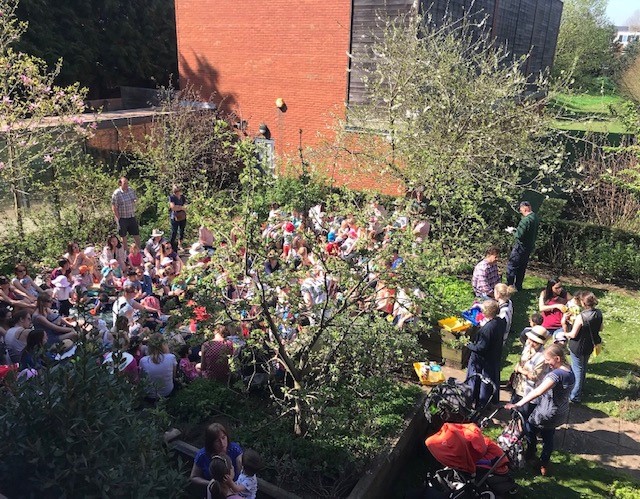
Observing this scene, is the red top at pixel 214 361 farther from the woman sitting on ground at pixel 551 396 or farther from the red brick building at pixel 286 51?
the red brick building at pixel 286 51

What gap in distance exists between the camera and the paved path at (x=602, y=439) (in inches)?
231

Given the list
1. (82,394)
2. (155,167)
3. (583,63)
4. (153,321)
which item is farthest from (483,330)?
(583,63)

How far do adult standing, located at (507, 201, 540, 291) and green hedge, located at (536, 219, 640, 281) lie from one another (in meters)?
1.89

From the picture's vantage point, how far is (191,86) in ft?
63.3

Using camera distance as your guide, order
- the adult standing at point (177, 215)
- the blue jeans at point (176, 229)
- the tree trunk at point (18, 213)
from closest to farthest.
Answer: the tree trunk at point (18, 213), the adult standing at point (177, 215), the blue jeans at point (176, 229)

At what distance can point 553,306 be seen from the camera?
772cm

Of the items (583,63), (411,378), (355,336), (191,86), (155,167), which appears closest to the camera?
(355,336)

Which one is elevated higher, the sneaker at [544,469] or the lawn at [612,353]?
the sneaker at [544,469]

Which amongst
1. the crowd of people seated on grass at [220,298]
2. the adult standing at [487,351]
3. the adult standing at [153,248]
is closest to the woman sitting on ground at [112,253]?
the adult standing at [153,248]

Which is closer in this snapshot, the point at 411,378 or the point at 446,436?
→ the point at 446,436

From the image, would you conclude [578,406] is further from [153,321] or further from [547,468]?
[153,321]

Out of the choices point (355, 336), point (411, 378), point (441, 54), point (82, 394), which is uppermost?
point (441, 54)

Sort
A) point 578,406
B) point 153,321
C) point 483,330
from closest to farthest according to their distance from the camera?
1. point 483,330
2. point 578,406
3. point 153,321

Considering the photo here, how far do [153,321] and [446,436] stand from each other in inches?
213
